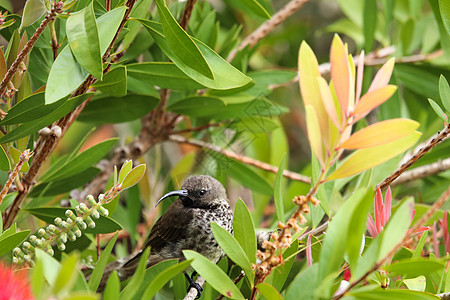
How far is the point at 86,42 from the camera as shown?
882mm

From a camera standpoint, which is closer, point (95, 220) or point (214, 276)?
point (214, 276)

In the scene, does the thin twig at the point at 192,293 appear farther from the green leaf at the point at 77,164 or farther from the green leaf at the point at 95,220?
the green leaf at the point at 77,164

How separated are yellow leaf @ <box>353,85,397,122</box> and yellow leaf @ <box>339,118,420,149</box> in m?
0.03

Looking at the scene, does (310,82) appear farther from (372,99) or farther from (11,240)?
(11,240)

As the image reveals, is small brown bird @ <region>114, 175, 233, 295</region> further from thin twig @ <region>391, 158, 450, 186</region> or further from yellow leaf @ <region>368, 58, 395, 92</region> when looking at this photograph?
yellow leaf @ <region>368, 58, 395, 92</region>

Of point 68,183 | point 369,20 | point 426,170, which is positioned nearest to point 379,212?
point 68,183

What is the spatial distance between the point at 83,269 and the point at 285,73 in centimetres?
86

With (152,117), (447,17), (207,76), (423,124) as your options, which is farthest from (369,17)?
(207,76)

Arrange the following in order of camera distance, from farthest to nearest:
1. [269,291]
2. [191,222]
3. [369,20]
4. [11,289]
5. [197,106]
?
[369,20]
[191,222]
[197,106]
[269,291]
[11,289]

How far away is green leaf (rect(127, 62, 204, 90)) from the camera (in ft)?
3.82

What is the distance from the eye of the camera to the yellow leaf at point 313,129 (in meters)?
0.72

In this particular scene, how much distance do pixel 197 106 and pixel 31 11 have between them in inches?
26.0

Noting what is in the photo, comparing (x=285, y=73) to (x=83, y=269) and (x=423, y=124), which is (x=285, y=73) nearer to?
(x=423, y=124)

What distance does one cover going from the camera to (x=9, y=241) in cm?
88
